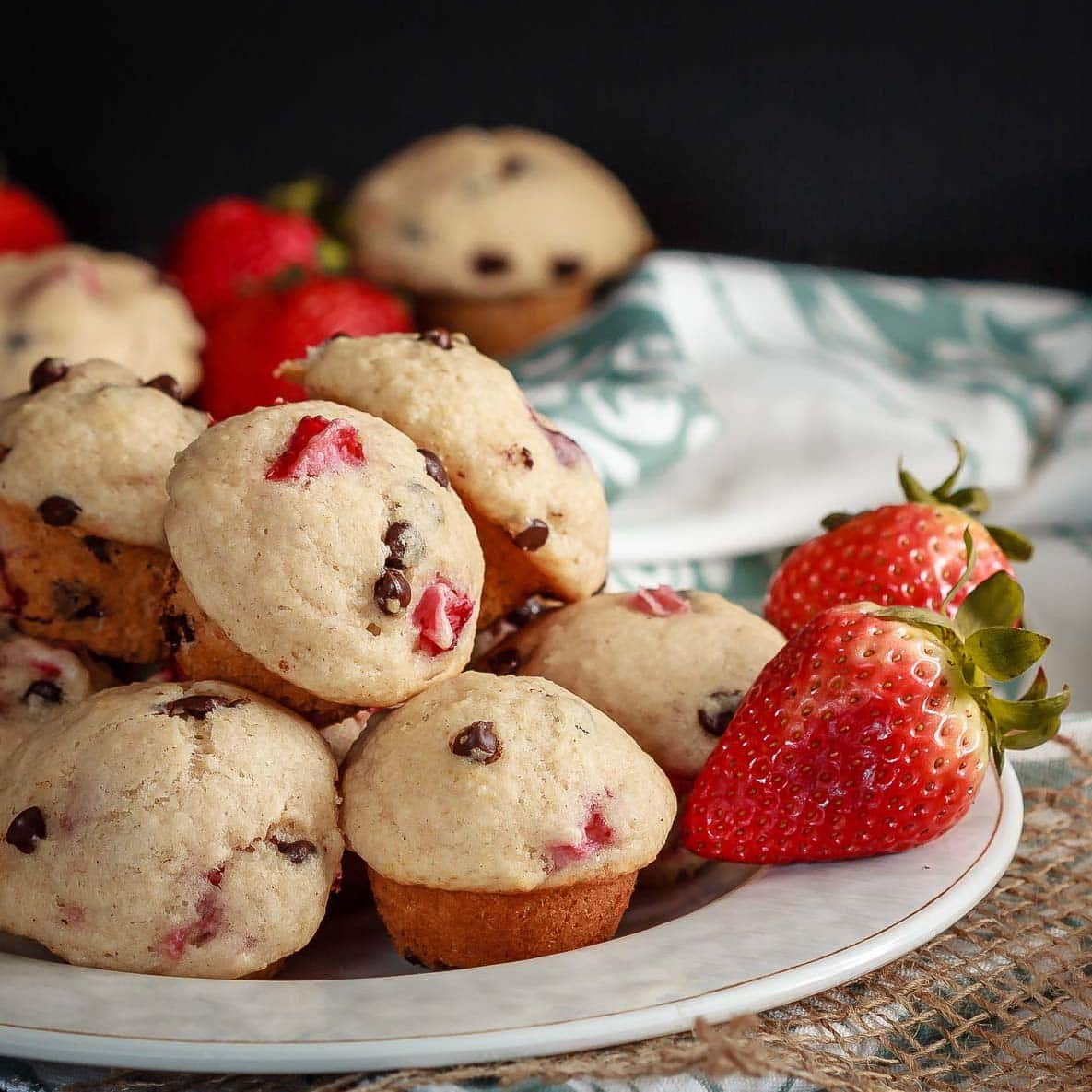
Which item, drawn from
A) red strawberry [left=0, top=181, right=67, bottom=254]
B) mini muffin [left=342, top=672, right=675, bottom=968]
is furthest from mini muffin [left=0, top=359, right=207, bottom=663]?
red strawberry [left=0, top=181, right=67, bottom=254]

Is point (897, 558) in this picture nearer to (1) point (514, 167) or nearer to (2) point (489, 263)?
(2) point (489, 263)

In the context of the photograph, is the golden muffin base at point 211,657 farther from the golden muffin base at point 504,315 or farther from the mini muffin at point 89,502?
the golden muffin base at point 504,315

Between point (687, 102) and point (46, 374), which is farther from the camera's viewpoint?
point (687, 102)

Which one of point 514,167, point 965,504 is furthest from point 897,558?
point 514,167

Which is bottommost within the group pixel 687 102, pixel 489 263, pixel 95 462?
pixel 489 263

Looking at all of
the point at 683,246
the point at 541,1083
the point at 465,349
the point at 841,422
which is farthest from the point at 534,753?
the point at 683,246

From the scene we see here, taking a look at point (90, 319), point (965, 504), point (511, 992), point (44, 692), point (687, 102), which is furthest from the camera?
point (687, 102)

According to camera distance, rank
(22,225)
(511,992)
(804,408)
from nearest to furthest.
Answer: (511,992) < (804,408) < (22,225)

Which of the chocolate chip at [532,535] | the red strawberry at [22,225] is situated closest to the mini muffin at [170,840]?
the chocolate chip at [532,535]
